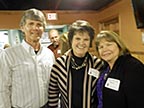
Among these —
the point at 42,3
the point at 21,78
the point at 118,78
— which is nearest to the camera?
the point at 118,78

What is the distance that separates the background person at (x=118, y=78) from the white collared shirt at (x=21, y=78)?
531mm

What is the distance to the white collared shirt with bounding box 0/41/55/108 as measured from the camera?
1.87 m

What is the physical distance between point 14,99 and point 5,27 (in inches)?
170

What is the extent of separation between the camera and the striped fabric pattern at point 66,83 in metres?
1.96

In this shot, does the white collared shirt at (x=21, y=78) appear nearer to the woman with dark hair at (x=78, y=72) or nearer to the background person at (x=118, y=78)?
the woman with dark hair at (x=78, y=72)

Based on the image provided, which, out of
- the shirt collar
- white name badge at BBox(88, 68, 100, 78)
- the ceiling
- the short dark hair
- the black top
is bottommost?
the black top

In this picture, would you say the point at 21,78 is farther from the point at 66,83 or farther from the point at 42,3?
the point at 42,3

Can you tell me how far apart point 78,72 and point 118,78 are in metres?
0.42

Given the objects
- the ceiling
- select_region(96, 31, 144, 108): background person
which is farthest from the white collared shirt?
the ceiling

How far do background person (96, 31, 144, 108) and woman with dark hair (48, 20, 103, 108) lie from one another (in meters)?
0.09

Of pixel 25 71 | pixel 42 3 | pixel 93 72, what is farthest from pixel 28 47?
pixel 42 3

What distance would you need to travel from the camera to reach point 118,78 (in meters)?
1.70

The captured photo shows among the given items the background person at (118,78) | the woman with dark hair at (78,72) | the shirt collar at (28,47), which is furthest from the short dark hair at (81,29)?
the shirt collar at (28,47)

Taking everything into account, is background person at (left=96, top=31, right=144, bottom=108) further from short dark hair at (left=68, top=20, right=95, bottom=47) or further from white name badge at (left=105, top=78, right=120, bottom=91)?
short dark hair at (left=68, top=20, right=95, bottom=47)
